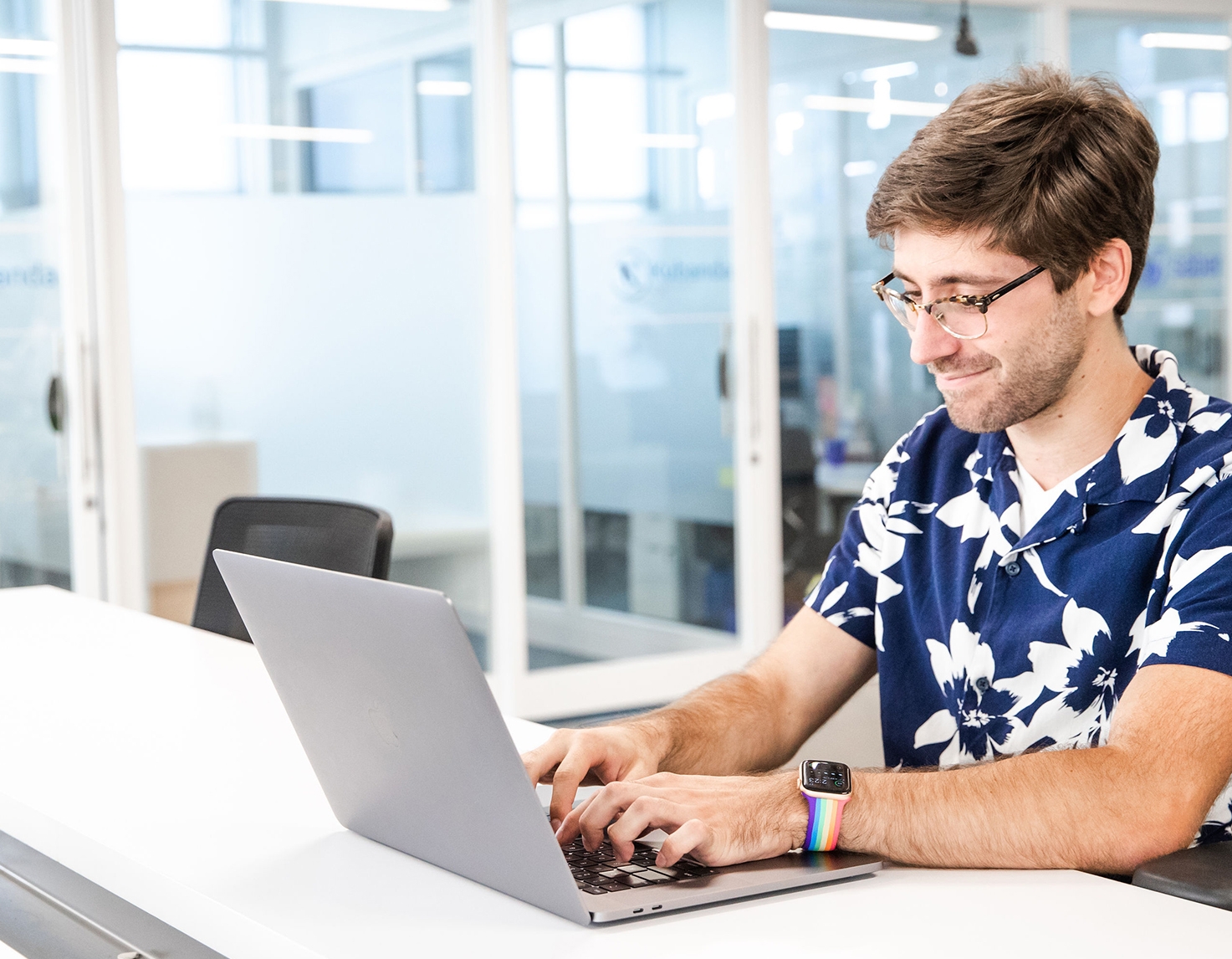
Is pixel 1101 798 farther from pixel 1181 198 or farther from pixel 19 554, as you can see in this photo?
pixel 1181 198

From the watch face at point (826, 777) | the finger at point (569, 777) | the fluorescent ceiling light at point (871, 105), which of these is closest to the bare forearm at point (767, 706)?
the finger at point (569, 777)

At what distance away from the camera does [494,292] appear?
4.34 metres

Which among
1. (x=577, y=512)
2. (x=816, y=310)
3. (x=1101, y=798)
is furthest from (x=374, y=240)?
(x=1101, y=798)

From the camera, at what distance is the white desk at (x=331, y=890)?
0.99 m

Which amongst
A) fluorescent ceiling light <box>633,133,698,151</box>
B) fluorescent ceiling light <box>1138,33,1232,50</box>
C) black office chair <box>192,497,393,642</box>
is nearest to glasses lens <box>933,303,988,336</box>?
black office chair <box>192,497,393,642</box>

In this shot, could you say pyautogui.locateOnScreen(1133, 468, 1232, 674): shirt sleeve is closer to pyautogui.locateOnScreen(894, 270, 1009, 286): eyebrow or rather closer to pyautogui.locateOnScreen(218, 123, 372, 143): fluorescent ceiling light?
pyautogui.locateOnScreen(894, 270, 1009, 286): eyebrow

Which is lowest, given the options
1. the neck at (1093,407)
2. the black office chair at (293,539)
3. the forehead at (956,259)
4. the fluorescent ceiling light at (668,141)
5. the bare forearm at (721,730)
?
the bare forearm at (721,730)

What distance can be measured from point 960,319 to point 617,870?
714mm

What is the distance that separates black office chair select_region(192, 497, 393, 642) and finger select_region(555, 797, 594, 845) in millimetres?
916

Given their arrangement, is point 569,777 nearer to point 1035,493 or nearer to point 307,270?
point 1035,493

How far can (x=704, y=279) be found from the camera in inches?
183

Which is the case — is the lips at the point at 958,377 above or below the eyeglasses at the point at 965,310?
below

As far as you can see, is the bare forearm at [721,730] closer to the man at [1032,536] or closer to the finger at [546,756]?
the man at [1032,536]

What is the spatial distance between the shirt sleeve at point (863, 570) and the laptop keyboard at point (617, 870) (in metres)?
0.65
